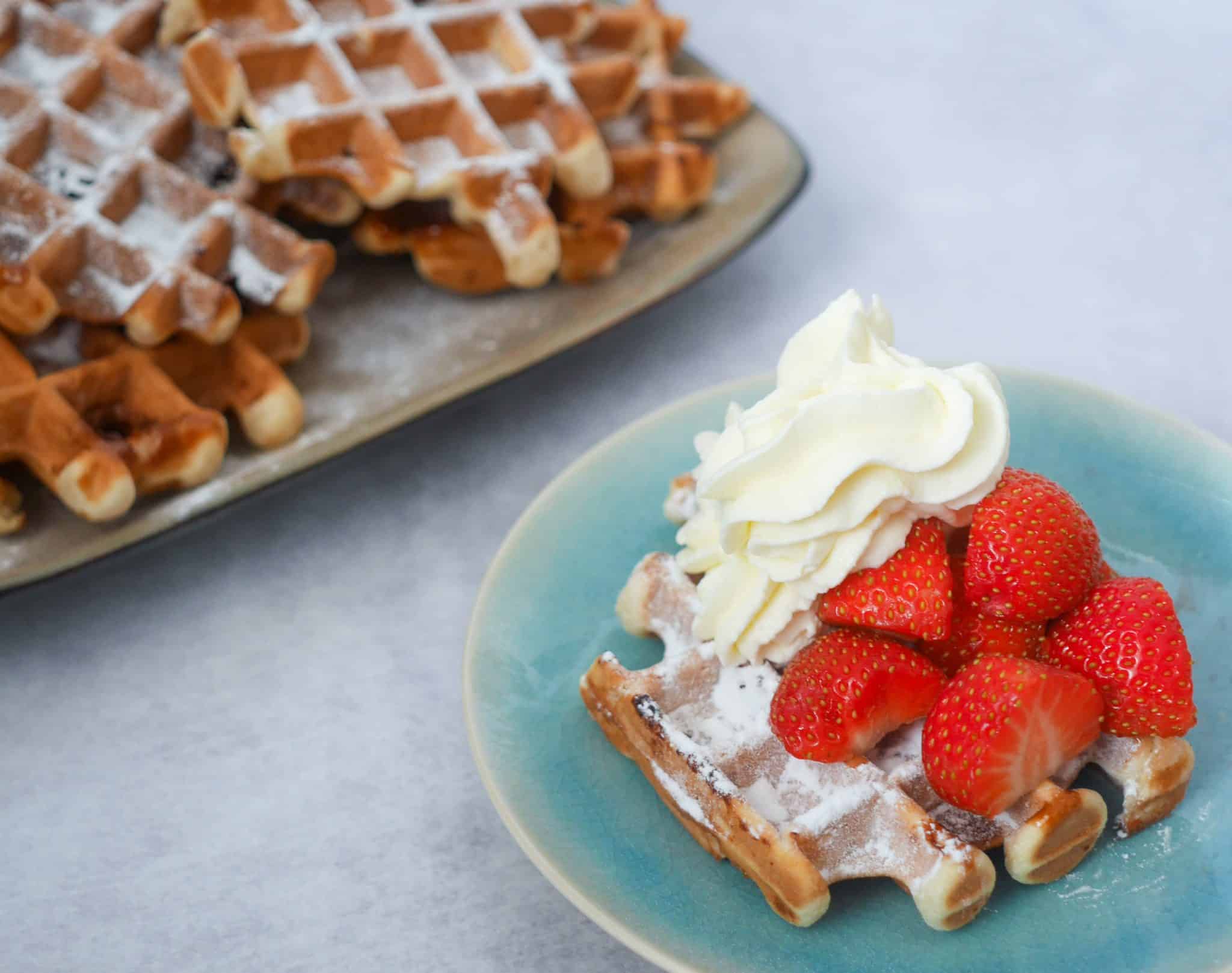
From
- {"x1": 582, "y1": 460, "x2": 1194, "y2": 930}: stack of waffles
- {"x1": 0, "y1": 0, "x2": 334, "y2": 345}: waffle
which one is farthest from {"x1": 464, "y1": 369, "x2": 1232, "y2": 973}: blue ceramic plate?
{"x1": 0, "y1": 0, "x2": 334, "y2": 345}: waffle

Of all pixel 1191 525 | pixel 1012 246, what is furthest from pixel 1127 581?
pixel 1012 246

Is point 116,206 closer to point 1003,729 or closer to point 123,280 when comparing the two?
point 123,280

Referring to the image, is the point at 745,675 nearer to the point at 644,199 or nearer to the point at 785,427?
the point at 785,427

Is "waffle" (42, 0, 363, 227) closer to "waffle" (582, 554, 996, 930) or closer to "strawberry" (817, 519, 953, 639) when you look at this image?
"waffle" (582, 554, 996, 930)

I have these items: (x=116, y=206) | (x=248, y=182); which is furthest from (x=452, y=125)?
(x=116, y=206)

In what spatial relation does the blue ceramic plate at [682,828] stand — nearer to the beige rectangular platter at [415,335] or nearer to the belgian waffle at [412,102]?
the beige rectangular platter at [415,335]

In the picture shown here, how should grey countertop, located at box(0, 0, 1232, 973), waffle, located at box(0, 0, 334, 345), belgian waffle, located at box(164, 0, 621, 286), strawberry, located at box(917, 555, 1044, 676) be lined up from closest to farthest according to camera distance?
1. strawberry, located at box(917, 555, 1044, 676)
2. grey countertop, located at box(0, 0, 1232, 973)
3. waffle, located at box(0, 0, 334, 345)
4. belgian waffle, located at box(164, 0, 621, 286)
